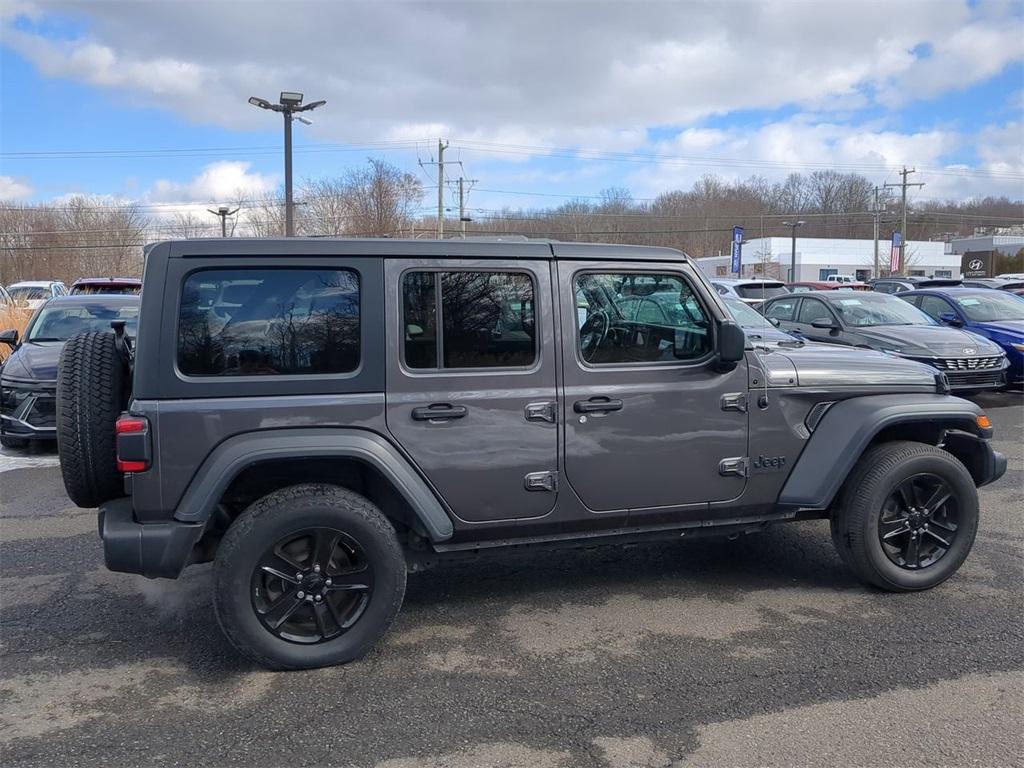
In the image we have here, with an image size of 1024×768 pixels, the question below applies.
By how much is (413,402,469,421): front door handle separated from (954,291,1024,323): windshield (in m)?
11.1

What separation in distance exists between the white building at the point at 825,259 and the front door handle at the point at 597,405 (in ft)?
208

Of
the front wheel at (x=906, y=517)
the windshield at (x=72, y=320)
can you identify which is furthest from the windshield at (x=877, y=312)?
the windshield at (x=72, y=320)

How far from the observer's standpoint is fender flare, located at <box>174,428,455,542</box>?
11.0 feet

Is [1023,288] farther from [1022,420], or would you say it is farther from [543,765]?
[543,765]

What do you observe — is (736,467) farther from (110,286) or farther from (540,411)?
(110,286)

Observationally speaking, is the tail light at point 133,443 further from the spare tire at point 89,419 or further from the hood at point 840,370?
the hood at point 840,370

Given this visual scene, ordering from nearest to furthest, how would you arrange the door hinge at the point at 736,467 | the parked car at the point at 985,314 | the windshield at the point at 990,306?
the door hinge at the point at 736,467
the parked car at the point at 985,314
the windshield at the point at 990,306

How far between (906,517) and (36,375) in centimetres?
773

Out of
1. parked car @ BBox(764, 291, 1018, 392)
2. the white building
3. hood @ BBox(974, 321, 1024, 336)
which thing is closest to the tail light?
parked car @ BBox(764, 291, 1018, 392)

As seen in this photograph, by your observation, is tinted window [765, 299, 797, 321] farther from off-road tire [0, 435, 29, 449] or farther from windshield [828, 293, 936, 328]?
off-road tire [0, 435, 29, 449]

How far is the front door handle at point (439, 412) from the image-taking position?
3.59 meters

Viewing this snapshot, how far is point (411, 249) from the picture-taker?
3689 millimetres

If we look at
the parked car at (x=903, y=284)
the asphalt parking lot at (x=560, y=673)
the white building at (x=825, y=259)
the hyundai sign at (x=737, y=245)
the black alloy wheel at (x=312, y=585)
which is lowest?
the asphalt parking lot at (x=560, y=673)

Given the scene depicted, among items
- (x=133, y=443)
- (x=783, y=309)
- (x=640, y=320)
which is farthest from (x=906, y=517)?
(x=783, y=309)
